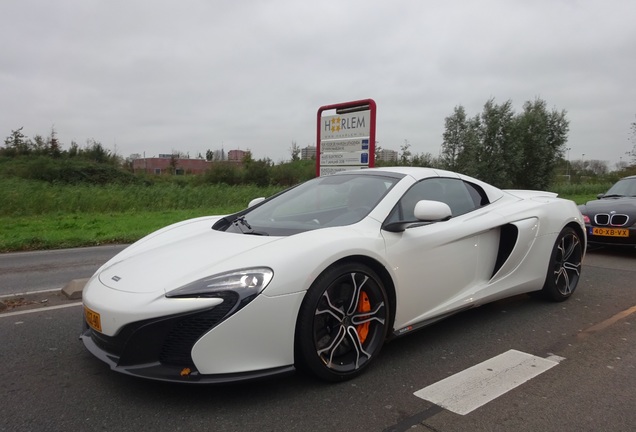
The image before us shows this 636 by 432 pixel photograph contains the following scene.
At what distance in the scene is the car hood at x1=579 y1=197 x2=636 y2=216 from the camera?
725 cm

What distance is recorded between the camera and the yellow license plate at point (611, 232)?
7.13 m

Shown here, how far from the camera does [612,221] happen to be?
7.30m

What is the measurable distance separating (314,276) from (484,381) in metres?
1.26

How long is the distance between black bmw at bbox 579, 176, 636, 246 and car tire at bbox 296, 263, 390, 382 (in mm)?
5928

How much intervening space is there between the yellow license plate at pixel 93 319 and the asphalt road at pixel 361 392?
0.39 metres

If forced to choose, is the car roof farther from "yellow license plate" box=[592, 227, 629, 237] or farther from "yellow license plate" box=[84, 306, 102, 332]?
"yellow license plate" box=[592, 227, 629, 237]

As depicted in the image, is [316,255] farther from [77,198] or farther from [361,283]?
[77,198]

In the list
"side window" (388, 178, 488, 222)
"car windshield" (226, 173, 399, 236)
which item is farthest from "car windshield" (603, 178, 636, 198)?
"car windshield" (226, 173, 399, 236)

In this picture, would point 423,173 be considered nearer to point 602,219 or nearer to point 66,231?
point 602,219

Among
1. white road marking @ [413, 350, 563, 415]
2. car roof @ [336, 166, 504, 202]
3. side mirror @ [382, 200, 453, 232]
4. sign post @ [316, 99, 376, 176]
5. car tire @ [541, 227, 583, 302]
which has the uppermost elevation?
sign post @ [316, 99, 376, 176]

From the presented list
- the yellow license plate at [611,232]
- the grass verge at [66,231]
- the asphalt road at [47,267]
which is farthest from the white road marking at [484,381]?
the grass verge at [66,231]

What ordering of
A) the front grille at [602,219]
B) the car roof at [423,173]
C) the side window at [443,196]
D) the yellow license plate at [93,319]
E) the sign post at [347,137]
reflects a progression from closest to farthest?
the yellow license plate at [93,319] → the side window at [443,196] → the car roof at [423,173] → the front grille at [602,219] → the sign post at [347,137]

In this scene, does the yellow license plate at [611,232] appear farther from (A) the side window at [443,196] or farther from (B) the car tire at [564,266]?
(A) the side window at [443,196]

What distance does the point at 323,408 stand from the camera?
2.49m
